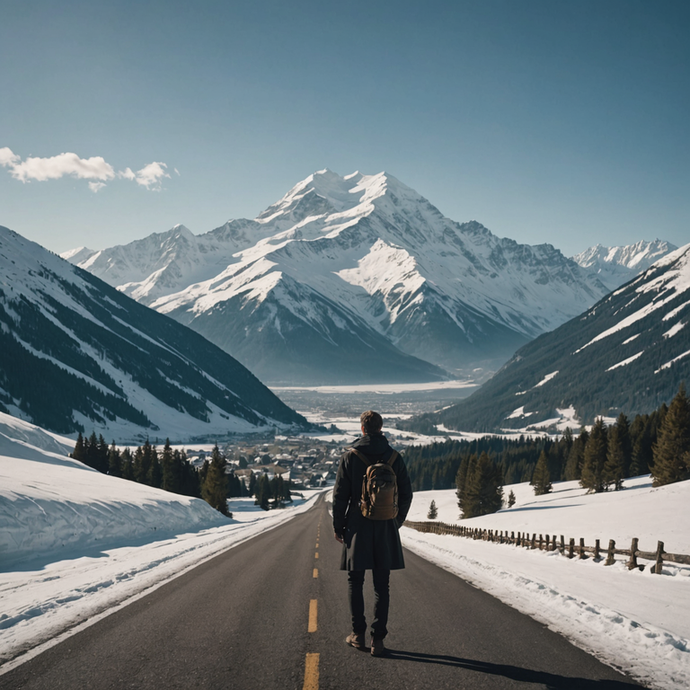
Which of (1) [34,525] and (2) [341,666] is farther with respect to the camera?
(1) [34,525]

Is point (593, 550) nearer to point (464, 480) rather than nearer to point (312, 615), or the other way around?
point (312, 615)

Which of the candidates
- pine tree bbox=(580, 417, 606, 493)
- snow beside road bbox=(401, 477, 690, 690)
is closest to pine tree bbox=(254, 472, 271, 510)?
pine tree bbox=(580, 417, 606, 493)

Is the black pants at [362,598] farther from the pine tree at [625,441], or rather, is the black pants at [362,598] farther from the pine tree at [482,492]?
the pine tree at [625,441]

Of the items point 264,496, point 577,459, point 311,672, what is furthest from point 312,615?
point 577,459

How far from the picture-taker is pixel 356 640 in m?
7.95

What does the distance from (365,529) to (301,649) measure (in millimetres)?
2006

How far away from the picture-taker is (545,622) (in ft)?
31.0

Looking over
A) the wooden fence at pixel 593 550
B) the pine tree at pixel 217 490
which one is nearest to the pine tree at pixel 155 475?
the pine tree at pixel 217 490

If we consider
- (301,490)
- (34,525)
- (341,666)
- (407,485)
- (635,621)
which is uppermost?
(407,485)

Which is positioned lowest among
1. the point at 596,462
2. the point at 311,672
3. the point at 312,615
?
the point at 312,615

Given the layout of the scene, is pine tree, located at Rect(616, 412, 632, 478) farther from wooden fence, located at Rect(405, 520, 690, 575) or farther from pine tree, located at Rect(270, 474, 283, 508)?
pine tree, located at Rect(270, 474, 283, 508)

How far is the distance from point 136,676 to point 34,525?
1627 cm

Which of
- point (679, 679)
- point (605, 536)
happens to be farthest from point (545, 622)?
point (605, 536)

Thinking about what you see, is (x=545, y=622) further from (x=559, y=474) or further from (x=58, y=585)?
(x=559, y=474)
